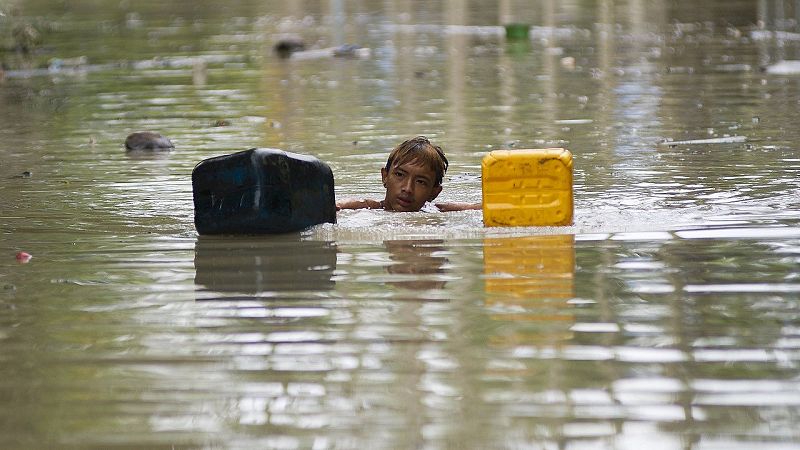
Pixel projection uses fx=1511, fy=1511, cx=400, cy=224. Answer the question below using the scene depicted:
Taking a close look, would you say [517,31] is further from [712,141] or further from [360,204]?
A: [360,204]

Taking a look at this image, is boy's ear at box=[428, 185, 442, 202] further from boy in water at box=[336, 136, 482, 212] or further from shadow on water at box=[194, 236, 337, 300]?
shadow on water at box=[194, 236, 337, 300]

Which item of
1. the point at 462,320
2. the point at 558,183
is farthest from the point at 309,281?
the point at 558,183

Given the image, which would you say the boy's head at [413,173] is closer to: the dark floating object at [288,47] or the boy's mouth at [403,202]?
the boy's mouth at [403,202]

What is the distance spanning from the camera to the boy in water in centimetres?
866

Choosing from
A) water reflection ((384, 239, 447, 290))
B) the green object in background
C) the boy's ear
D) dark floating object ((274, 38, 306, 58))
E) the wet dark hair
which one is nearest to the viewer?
water reflection ((384, 239, 447, 290))

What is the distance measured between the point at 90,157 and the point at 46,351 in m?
6.85

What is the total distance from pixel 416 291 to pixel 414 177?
2.39 m

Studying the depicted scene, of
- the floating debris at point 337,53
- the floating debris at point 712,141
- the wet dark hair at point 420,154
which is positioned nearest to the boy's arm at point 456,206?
the wet dark hair at point 420,154

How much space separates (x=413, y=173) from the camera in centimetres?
874

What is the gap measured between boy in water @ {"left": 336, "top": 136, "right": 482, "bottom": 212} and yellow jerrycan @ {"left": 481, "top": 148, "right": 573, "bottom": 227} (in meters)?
0.66

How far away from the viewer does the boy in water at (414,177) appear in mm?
8656

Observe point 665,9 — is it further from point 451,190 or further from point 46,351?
point 46,351

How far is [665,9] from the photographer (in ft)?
111

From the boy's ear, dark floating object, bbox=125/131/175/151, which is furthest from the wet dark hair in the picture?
dark floating object, bbox=125/131/175/151
